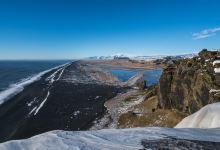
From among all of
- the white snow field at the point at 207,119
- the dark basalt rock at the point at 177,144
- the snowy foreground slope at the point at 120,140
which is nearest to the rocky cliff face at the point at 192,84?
the white snow field at the point at 207,119

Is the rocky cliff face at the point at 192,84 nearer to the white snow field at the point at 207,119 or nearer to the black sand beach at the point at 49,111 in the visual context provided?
the white snow field at the point at 207,119

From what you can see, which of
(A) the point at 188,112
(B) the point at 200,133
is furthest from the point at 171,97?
(B) the point at 200,133

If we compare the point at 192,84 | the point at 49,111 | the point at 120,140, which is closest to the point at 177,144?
the point at 120,140

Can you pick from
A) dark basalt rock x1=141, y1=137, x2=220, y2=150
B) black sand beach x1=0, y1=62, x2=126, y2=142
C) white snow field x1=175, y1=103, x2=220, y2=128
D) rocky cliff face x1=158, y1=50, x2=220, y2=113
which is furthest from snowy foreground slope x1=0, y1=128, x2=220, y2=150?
black sand beach x1=0, y1=62, x2=126, y2=142

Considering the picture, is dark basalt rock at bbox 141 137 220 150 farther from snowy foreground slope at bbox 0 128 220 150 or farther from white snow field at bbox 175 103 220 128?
white snow field at bbox 175 103 220 128

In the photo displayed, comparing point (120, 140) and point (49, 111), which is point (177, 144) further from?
point (49, 111)

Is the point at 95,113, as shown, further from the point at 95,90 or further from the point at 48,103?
the point at 95,90
